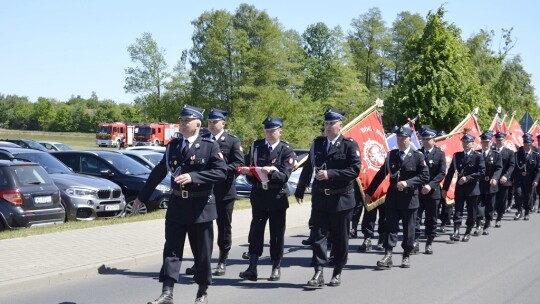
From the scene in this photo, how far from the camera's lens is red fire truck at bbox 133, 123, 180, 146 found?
6197cm

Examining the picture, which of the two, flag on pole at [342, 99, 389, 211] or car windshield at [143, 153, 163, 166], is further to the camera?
car windshield at [143, 153, 163, 166]

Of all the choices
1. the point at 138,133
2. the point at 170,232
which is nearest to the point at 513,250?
the point at 170,232

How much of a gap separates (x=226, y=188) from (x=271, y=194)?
26.6 inches

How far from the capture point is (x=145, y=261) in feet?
33.3

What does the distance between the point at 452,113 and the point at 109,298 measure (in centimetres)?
2081

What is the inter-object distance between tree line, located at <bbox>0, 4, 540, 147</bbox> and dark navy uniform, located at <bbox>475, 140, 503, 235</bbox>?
889 cm

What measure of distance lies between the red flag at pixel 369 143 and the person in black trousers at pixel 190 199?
5.55m

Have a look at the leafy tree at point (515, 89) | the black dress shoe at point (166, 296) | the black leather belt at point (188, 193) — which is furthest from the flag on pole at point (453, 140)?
the leafy tree at point (515, 89)

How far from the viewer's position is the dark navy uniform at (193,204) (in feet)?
23.1

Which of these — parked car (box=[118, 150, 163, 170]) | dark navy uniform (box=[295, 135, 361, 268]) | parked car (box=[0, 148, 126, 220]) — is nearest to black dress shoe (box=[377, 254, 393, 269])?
dark navy uniform (box=[295, 135, 361, 268])

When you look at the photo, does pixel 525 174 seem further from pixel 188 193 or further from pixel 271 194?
pixel 188 193

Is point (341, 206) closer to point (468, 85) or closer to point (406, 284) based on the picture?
point (406, 284)

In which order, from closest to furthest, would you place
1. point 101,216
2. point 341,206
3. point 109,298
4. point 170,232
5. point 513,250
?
point 170,232
point 109,298
point 341,206
point 513,250
point 101,216

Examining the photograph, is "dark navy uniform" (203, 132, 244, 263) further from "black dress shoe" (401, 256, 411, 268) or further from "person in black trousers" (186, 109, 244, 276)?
"black dress shoe" (401, 256, 411, 268)
